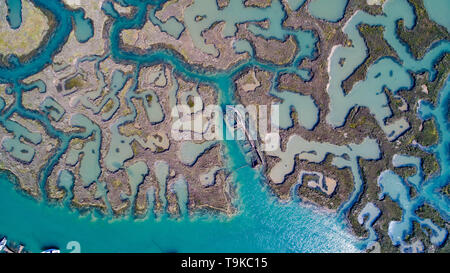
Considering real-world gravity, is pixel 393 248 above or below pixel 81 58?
below

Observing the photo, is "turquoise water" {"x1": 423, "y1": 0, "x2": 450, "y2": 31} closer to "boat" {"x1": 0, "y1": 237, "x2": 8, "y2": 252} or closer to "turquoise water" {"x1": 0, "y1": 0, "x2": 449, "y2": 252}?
"turquoise water" {"x1": 0, "y1": 0, "x2": 449, "y2": 252}

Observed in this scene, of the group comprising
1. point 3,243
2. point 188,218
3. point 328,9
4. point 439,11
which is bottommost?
point 3,243

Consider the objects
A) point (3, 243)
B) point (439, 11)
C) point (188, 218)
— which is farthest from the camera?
point (188, 218)

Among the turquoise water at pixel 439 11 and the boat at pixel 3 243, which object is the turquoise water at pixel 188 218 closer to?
the boat at pixel 3 243

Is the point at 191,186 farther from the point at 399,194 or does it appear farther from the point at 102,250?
the point at 399,194

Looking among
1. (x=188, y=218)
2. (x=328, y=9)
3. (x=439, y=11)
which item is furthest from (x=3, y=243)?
(x=439, y=11)

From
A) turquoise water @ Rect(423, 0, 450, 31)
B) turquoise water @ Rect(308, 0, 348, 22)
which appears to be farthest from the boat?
turquoise water @ Rect(423, 0, 450, 31)

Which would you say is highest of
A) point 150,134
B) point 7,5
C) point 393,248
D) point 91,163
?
point 7,5

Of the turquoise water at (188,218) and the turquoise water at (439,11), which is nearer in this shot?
the turquoise water at (439,11)

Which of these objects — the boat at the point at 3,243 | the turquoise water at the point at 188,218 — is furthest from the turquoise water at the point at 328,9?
the boat at the point at 3,243

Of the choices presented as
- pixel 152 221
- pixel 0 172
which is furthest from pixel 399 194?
pixel 0 172

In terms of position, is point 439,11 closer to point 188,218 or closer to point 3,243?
point 188,218
